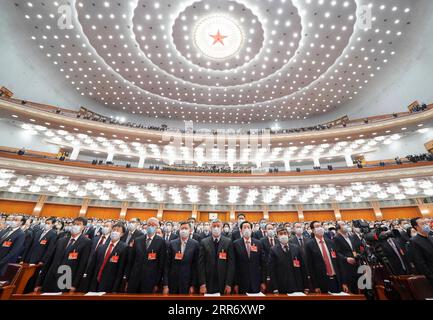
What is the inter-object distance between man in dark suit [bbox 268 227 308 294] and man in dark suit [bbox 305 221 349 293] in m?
0.17

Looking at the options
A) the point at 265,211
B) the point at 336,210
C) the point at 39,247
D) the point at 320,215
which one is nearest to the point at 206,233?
the point at 39,247

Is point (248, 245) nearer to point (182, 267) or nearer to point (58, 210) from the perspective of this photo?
point (182, 267)

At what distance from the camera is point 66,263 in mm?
2980

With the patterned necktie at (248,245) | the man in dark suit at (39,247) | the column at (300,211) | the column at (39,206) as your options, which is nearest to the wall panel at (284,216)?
the column at (300,211)

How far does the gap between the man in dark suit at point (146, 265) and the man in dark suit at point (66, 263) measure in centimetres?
76

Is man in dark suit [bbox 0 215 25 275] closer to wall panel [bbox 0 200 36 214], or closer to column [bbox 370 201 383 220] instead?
wall panel [bbox 0 200 36 214]

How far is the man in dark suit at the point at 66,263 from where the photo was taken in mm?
2938

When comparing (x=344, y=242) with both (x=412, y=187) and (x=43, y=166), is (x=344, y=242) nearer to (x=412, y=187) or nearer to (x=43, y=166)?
(x=412, y=187)

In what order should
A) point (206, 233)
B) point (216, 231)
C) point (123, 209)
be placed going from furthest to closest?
point (123, 209) → point (206, 233) → point (216, 231)

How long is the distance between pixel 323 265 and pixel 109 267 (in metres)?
3.38

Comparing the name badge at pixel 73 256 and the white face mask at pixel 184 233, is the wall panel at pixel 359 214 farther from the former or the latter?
the name badge at pixel 73 256

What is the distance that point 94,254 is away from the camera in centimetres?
312

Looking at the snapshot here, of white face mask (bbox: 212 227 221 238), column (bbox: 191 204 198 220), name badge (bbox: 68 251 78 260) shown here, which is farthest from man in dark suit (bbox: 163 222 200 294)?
column (bbox: 191 204 198 220)

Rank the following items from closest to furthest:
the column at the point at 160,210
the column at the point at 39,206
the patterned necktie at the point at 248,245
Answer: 1. the patterned necktie at the point at 248,245
2. the column at the point at 39,206
3. the column at the point at 160,210
